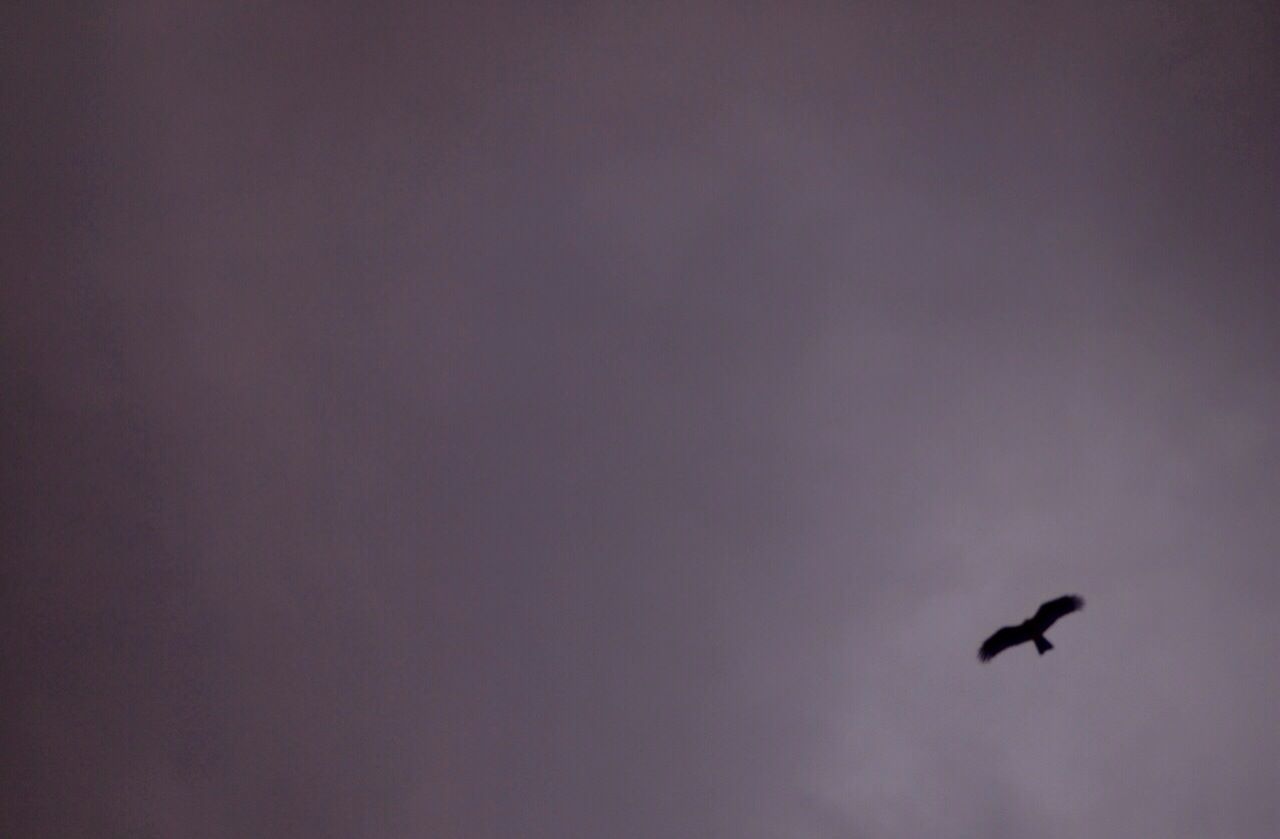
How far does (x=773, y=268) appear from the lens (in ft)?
16.9

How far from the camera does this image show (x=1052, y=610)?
5.04m

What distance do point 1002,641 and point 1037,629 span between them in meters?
0.14

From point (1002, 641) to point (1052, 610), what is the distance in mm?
218

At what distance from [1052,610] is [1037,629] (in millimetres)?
90

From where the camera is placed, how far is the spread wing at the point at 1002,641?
16.6ft

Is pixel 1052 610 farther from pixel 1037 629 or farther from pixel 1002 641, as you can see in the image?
pixel 1002 641

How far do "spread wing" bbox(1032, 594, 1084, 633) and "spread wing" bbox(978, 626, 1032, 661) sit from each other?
0.21 ft

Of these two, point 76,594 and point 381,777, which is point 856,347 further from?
point 76,594

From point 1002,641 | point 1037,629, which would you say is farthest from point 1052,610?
point 1002,641

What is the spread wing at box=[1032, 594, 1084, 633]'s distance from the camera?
5.03 m

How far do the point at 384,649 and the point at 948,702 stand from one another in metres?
2.17

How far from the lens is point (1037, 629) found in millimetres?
5035

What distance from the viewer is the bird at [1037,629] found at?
5.03m

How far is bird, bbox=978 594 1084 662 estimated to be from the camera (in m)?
5.03
